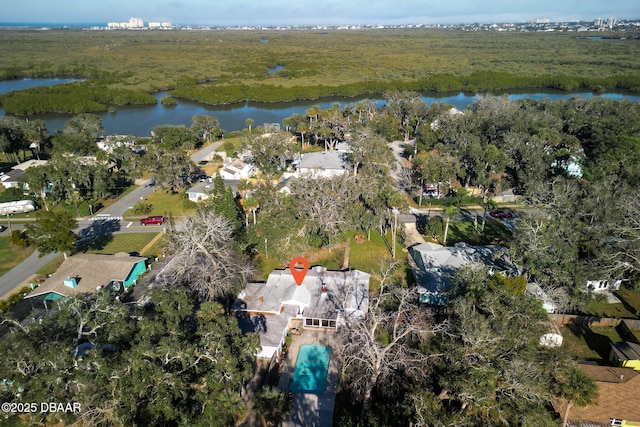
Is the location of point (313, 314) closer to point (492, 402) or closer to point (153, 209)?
point (492, 402)

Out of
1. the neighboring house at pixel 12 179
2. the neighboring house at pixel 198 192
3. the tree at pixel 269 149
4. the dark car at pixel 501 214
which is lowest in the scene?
the dark car at pixel 501 214

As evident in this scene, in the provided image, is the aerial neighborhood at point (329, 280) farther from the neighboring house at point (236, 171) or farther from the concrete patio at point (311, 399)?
the neighboring house at point (236, 171)

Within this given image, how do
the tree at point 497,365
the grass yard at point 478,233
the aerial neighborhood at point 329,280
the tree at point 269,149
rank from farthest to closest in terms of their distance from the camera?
the tree at point 269,149 → the grass yard at point 478,233 → the aerial neighborhood at point 329,280 → the tree at point 497,365

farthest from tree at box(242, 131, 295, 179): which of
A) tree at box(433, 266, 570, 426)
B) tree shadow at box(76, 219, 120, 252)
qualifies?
tree at box(433, 266, 570, 426)

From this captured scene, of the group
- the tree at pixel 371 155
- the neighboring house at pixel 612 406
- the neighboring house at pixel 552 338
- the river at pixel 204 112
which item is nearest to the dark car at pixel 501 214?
the tree at pixel 371 155

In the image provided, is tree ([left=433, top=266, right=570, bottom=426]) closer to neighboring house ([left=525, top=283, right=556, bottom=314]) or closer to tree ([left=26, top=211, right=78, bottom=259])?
neighboring house ([left=525, top=283, right=556, bottom=314])

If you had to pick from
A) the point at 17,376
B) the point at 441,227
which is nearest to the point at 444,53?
the point at 441,227

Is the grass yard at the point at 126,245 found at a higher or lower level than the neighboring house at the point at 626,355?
higher

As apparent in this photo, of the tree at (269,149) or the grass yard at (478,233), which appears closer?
the grass yard at (478,233)
